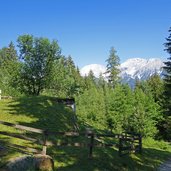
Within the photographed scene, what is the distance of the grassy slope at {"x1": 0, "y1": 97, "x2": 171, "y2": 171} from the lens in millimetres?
17188

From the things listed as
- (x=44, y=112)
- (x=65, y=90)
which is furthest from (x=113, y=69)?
(x=44, y=112)

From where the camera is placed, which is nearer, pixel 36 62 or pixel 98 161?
pixel 98 161

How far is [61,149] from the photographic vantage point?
19.6 meters

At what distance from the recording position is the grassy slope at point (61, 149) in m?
17.2

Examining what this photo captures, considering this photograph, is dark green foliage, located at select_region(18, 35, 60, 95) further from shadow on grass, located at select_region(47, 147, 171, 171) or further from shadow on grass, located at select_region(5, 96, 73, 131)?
shadow on grass, located at select_region(47, 147, 171, 171)

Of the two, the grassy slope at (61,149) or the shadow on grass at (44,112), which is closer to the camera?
the grassy slope at (61,149)

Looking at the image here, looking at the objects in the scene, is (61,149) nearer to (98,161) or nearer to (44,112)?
(98,161)

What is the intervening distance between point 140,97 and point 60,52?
71.6 ft

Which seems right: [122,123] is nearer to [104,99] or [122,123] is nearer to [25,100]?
[104,99]

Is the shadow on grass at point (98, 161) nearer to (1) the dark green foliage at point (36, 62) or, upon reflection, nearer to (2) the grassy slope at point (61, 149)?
(2) the grassy slope at point (61, 149)

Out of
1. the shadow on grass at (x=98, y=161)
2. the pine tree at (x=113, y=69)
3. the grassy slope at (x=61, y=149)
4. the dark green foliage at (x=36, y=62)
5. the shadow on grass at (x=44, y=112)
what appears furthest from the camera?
the pine tree at (x=113, y=69)

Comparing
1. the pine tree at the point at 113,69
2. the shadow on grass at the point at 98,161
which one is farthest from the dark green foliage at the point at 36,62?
the pine tree at the point at 113,69

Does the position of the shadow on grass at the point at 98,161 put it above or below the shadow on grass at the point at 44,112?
below

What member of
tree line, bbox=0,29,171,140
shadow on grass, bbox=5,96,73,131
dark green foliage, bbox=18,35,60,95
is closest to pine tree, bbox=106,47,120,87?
tree line, bbox=0,29,171,140
